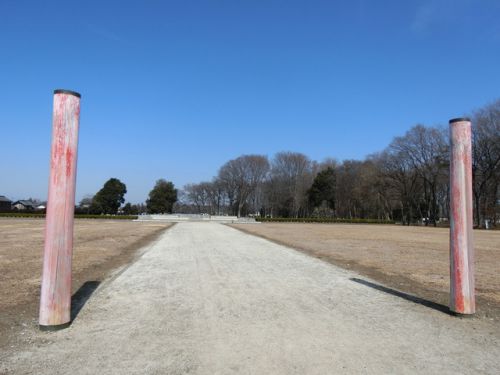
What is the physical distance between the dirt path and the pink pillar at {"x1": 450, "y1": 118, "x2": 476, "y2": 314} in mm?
380

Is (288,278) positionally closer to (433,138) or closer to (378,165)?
(433,138)

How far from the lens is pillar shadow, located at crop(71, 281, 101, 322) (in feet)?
20.4

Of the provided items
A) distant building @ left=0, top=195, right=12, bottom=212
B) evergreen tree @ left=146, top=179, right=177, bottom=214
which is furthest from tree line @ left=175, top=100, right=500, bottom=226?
distant building @ left=0, top=195, right=12, bottom=212

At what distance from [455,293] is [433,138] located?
64.8 m

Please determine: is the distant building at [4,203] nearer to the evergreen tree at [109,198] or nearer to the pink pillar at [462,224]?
the evergreen tree at [109,198]

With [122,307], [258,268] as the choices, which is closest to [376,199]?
[258,268]

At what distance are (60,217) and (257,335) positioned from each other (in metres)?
2.85

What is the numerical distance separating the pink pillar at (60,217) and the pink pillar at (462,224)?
541cm

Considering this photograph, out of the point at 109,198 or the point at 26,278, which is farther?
the point at 109,198

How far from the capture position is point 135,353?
14.2 feet

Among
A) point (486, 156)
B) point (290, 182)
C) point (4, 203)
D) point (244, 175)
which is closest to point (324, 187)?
point (290, 182)

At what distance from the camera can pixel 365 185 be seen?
263ft

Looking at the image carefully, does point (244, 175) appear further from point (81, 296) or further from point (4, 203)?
point (81, 296)

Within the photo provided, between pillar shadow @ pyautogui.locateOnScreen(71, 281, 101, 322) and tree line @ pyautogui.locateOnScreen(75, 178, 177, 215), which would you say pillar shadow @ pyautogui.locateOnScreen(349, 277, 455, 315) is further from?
tree line @ pyautogui.locateOnScreen(75, 178, 177, 215)
